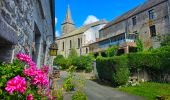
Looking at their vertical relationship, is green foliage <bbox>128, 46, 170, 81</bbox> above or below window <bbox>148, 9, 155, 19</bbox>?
below

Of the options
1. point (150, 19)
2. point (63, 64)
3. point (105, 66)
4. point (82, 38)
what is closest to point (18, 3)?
point (105, 66)

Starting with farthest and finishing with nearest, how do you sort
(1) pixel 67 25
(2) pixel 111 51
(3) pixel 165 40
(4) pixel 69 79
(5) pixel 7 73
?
(1) pixel 67 25 → (2) pixel 111 51 → (3) pixel 165 40 → (4) pixel 69 79 → (5) pixel 7 73

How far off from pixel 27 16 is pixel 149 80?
1854 centimetres

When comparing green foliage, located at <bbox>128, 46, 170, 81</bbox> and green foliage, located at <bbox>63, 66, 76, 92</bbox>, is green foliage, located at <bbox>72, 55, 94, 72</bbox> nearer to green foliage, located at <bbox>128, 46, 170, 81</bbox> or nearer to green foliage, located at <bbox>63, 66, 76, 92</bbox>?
green foliage, located at <bbox>128, 46, 170, 81</bbox>

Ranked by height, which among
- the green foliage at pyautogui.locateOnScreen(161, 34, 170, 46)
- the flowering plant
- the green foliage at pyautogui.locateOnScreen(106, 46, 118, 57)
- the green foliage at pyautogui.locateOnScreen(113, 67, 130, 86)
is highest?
the green foliage at pyautogui.locateOnScreen(161, 34, 170, 46)

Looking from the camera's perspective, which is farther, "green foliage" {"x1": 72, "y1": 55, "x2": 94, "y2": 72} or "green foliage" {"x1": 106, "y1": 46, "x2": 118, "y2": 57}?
"green foliage" {"x1": 106, "y1": 46, "x2": 118, "y2": 57}

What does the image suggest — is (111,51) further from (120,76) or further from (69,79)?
(69,79)

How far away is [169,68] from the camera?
19297mm

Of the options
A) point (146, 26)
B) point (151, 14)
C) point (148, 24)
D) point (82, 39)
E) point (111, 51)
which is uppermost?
point (151, 14)

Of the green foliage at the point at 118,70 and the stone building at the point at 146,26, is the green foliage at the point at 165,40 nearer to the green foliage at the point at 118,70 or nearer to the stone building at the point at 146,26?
the stone building at the point at 146,26

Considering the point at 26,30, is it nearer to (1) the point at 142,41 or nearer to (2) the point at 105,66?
(2) the point at 105,66

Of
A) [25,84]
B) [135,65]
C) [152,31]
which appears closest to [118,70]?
[135,65]

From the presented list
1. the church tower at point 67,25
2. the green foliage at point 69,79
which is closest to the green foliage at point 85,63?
→ the green foliage at point 69,79

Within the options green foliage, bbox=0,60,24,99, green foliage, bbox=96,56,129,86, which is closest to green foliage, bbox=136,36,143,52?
green foliage, bbox=96,56,129,86
